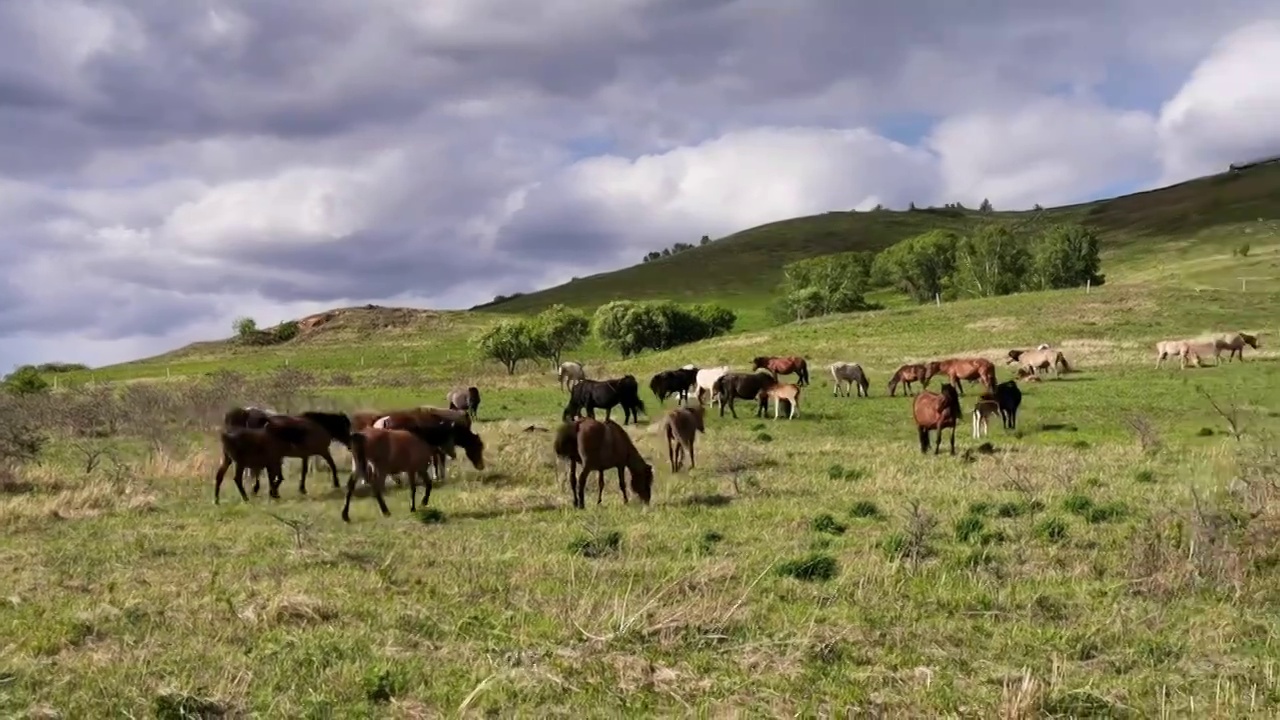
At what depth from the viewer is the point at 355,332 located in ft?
448

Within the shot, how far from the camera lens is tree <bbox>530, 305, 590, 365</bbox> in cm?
8331

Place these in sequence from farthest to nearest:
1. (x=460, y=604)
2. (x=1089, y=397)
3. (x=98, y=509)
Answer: (x=1089, y=397), (x=98, y=509), (x=460, y=604)

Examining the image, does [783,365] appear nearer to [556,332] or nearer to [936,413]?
[936,413]

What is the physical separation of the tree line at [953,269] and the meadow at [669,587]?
86.6 meters

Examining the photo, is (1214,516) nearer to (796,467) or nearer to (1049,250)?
(796,467)

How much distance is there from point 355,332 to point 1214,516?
13363 cm

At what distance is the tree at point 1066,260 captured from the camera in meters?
104

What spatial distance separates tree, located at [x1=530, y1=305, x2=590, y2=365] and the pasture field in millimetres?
61030

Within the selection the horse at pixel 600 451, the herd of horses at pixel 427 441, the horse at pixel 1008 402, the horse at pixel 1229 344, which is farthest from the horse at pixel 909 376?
the horse at pixel 600 451

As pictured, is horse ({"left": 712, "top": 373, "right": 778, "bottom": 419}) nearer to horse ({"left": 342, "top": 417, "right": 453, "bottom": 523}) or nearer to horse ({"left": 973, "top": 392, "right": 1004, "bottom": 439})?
horse ({"left": 973, "top": 392, "right": 1004, "bottom": 439})

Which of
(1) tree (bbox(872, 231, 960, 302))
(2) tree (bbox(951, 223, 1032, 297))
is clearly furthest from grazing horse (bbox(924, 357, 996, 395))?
(1) tree (bbox(872, 231, 960, 302))

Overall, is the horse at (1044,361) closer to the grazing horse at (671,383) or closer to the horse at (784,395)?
the horse at (784,395)

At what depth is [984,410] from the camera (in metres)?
28.3

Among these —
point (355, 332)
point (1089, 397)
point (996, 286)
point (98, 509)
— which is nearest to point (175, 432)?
point (98, 509)
